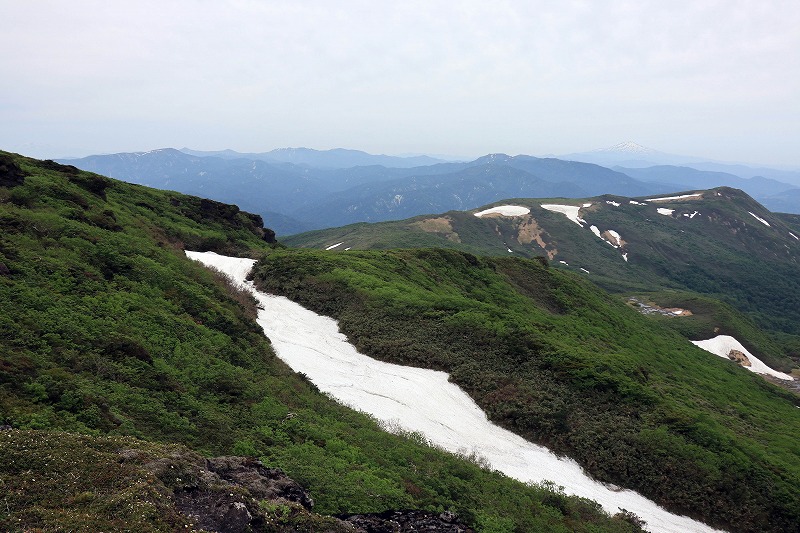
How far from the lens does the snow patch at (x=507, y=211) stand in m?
172

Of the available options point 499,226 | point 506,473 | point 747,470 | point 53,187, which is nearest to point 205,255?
point 53,187

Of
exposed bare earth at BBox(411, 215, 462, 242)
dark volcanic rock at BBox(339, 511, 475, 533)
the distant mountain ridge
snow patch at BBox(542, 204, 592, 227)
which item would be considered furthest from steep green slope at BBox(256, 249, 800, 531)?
snow patch at BBox(542, 204, 592, 227)

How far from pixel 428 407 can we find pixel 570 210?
175 metres

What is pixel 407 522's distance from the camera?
1120cm

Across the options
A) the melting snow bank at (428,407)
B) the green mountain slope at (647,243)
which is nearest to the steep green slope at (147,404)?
the melting snow bank at (428,407)

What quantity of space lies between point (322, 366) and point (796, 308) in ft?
563

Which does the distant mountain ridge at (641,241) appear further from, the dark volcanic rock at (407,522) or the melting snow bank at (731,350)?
the dark volcanic rock at (407,522)

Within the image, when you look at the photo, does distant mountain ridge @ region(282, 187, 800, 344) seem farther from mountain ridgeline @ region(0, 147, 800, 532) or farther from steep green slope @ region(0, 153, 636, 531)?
steep green slope @ region(0, 153, 636, 531)

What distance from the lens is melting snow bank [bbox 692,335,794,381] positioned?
227ft

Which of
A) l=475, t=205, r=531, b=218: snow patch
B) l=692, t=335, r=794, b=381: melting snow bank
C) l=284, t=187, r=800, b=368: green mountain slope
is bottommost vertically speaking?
l=692, t=335, r=794, b=381: melting snow bank

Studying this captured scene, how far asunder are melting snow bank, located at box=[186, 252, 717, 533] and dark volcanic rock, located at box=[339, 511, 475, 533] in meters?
6.50

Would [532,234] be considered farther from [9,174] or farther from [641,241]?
[9,174]

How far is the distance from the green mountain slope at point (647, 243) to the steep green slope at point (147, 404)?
291ft

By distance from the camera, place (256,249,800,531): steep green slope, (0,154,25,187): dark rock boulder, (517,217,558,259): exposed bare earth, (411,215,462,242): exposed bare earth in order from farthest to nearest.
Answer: (517,217,558,259): exposed bare earth → (411,215,462,242): exposed bare earth → (0,154,25,187): dark rock boulder → (256,249,800,531): steep green slope
